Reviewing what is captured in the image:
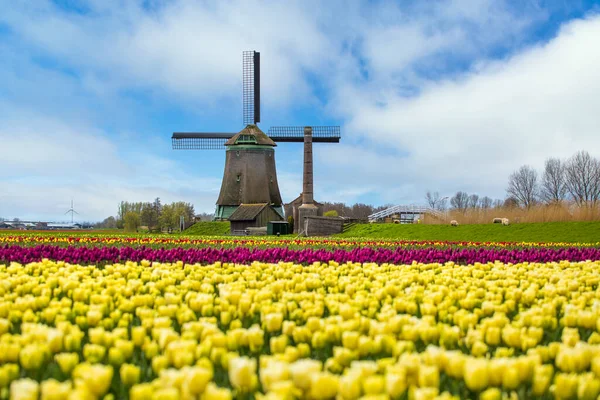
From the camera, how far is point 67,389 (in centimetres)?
244

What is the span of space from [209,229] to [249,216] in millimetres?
8951

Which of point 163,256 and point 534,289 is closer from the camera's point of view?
point 534,289

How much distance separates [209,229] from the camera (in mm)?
54312

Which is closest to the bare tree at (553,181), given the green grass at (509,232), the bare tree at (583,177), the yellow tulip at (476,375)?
the bare tree at (583,177)

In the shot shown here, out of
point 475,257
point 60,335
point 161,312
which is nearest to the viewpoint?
point 60,335

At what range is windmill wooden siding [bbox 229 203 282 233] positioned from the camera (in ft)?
153

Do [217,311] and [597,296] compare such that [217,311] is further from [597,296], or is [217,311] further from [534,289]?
[597,296]

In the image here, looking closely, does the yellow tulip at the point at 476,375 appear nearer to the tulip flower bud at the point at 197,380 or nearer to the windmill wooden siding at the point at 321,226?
the tulip flower bud at the point at 197,380

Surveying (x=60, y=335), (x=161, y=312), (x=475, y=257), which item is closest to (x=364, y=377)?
(x=60, y=335)

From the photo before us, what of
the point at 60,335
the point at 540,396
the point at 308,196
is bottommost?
the point at 540,396

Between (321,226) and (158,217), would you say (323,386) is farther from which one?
(158,217)

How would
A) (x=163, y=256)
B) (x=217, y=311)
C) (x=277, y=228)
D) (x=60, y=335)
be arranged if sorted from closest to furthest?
1. (x=60, y=335)
2. (x=217, y=311)
3. (x=163, y=256)
4. (x=277, y=228)

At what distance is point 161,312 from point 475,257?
8.29 m

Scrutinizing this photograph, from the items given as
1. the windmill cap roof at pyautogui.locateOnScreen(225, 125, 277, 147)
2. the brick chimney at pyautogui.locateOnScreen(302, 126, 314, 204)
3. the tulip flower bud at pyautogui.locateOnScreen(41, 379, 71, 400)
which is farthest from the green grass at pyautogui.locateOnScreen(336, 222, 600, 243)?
the tulip flower bud at pyautogui.locateOnScreen(41, 379, 71, 400)
